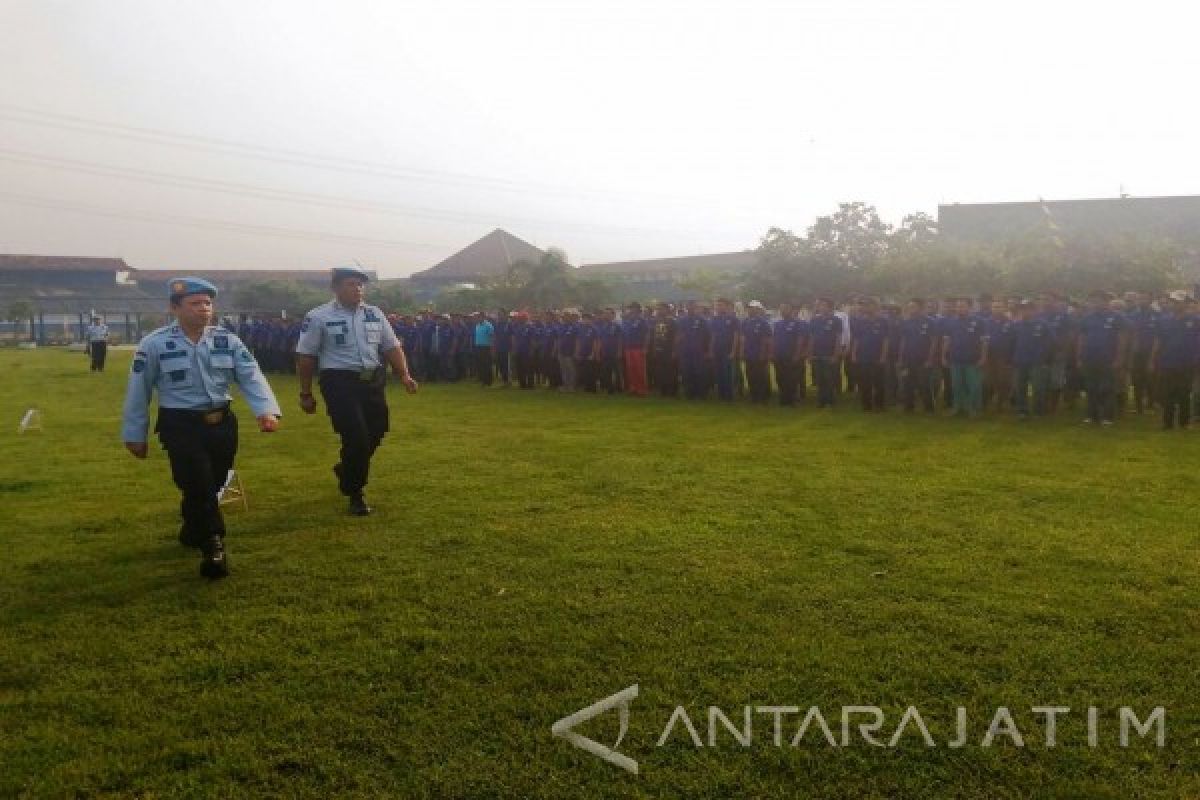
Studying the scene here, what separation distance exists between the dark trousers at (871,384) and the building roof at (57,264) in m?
72.9

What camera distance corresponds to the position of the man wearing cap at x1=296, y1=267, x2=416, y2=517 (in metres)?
7.03

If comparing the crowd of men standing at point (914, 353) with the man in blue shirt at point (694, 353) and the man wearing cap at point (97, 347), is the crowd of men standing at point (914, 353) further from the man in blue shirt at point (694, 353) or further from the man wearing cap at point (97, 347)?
the man wearing cap at point (97, 347)

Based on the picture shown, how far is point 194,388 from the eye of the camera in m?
5.62

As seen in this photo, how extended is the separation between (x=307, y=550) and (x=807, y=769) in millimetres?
3974

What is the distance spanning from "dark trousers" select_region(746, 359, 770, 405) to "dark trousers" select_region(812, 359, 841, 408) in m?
0.94

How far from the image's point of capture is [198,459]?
556cm

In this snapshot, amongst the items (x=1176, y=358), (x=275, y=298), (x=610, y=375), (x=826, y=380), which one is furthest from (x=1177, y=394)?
(x=275, y=298)

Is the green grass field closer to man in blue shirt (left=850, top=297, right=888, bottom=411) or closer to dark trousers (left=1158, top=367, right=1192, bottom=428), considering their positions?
dark trousers (left=1158, top=367, right=1192, bottom=428)

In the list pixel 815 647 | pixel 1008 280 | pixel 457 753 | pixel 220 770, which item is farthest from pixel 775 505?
pixel 1008 280

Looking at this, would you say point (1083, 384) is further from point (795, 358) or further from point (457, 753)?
point (457, 753)

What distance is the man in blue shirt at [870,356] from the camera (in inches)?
549

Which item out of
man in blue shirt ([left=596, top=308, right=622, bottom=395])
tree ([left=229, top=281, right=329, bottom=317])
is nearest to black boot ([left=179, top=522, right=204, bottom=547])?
man in blue shirt ([left=596, top=308, right=622, bottom=395])

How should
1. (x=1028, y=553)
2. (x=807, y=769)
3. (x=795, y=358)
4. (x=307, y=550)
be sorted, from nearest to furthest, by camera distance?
1. (x=807, y=769)
2. (x=1028, y=553)
3. (x=307, y=550)
4. (x=795, y=358)

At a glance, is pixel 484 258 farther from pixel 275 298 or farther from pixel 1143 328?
pixel 1143 328
